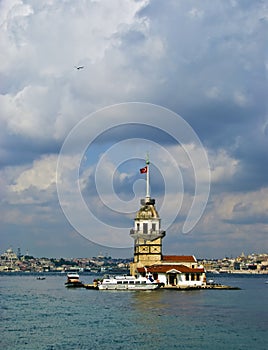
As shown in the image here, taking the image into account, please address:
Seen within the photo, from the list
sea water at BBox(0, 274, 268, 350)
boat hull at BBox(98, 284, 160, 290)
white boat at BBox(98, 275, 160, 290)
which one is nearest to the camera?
sea water at BBox(0, 274, 268, 350)

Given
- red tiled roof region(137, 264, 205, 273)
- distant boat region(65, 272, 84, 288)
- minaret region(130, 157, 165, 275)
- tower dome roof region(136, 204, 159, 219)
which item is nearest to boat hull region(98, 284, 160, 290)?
red tiled roof region(137, 264, 205, 273)

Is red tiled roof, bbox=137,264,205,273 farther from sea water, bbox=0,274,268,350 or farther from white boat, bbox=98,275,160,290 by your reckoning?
sea water, bbox=0,274,268,350

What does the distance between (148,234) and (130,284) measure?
14083mm

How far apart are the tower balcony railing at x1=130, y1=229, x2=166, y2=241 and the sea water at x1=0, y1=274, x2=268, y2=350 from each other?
32333mm

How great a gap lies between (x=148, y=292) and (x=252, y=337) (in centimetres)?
4678

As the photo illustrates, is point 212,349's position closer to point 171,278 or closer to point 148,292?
point 148,292

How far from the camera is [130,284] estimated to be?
10219cm

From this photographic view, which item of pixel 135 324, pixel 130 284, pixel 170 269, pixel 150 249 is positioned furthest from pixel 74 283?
pixel 135 324

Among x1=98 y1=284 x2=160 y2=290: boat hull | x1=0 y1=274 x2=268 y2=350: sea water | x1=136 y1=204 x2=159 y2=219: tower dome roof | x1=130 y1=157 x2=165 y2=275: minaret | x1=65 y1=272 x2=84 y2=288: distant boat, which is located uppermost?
x1=136 y1=204 x2=159 y2=219: tower dome roof

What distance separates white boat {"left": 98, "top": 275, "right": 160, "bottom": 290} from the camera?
10065 cm

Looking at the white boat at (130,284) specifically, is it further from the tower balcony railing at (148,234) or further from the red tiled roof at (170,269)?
the tower balcony railing at (148,234)

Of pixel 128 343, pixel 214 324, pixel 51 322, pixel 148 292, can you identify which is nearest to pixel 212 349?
pixel 128 343

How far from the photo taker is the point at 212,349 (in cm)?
4419

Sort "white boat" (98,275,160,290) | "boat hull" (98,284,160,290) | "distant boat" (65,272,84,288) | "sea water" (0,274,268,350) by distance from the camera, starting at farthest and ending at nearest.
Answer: "distant boat" (65,272,84,288)
"white boat" (98,275,160,290)
"boat hull" (98,284,160,290)
"sea water" (0,274,268,350)
